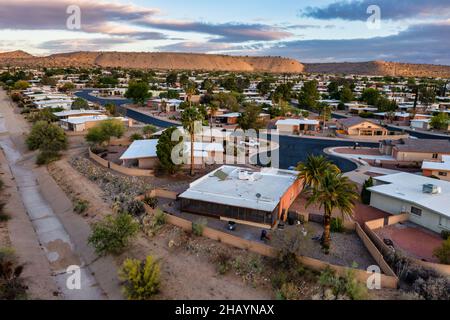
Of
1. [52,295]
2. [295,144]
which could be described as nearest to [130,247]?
[52,295]

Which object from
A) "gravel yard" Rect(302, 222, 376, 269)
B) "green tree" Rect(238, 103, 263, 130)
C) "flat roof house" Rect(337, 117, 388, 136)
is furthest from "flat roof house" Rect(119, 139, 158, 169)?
"flat roof house" Rect(337, 117, 388, 136)

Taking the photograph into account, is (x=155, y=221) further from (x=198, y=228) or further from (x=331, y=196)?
(x=331, y=196)

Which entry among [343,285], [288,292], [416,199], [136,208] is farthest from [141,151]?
[343,285]

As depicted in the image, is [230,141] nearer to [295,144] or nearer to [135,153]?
[295,144]

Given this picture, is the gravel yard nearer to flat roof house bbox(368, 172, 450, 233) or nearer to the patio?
the patio

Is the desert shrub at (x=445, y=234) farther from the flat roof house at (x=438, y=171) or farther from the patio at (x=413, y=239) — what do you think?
the flat roof house at (x=438, y=171)

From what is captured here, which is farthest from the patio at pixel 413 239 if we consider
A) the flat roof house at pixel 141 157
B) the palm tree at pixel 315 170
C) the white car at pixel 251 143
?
the white car at pixel 251 143
